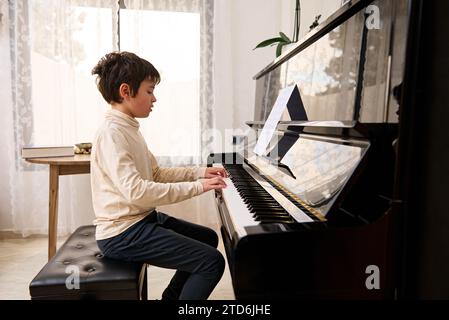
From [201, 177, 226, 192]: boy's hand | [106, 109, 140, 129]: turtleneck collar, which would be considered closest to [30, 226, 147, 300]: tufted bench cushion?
[201, 177, 226, 192]: boy's hand

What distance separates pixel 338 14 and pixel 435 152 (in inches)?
18.4

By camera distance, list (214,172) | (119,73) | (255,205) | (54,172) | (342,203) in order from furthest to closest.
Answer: (54,172)
(214,172)
(119,73)
(255,205)
(342,203)

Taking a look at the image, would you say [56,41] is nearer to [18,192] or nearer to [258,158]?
[18,192]

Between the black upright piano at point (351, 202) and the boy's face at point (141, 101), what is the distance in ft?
1.82

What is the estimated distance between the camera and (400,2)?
2.49 feet

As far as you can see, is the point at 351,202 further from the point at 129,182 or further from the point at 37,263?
the point at 37,263

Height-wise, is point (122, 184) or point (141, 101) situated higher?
point (141, 101)

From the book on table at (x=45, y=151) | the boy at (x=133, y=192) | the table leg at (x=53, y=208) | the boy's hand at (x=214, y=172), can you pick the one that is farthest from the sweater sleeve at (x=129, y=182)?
the book on table at (x=45, y=151)

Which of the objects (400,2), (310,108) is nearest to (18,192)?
(310,108)

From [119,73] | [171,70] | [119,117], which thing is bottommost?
[119,117]

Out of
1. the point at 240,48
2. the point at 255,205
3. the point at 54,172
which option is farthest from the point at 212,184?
the point at 240,48

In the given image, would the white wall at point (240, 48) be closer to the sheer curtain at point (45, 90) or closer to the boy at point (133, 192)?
the sheer curtain at point (45, 90)

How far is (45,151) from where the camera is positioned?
211 centimetres

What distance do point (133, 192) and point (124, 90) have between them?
0.39 meters
